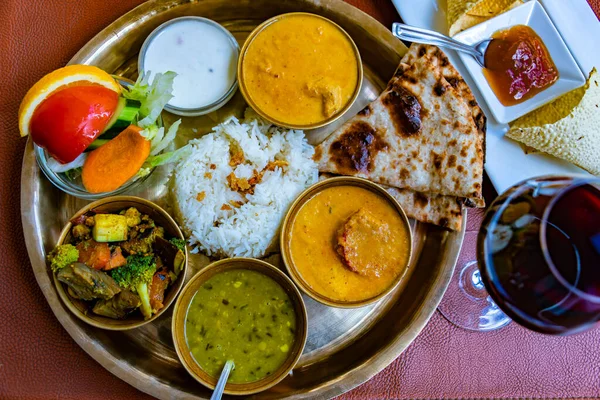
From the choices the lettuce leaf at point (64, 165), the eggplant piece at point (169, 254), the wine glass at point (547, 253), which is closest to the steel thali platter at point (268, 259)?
the lettuce leaf at point (64, 165)

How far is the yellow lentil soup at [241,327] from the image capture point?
224 cm

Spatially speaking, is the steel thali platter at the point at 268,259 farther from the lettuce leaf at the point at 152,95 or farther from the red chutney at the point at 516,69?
the red chutney at the point at 516,69

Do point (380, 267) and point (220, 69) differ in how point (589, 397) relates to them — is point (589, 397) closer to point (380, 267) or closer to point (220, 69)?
point (380, 267)

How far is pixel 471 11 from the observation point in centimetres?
261

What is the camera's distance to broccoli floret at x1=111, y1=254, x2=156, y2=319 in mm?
2162

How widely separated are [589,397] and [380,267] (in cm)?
139

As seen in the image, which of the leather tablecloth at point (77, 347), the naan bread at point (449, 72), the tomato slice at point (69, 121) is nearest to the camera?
the tomato slice at point (69, 121)

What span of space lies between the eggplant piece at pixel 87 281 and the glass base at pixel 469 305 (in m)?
1.66

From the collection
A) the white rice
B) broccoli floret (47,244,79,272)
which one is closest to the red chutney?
the white rice

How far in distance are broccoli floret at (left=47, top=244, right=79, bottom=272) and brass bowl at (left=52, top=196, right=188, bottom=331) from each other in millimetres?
48

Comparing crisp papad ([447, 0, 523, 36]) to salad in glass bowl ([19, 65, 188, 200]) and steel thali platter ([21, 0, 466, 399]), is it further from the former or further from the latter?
salad in glass bowl ([19, 65, 188, 200])

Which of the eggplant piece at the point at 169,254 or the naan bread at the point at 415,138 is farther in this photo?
the naan bread at the point at 415,138

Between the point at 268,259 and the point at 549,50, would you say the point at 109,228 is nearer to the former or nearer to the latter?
the point at 268,259

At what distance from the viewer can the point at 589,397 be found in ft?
8.65
